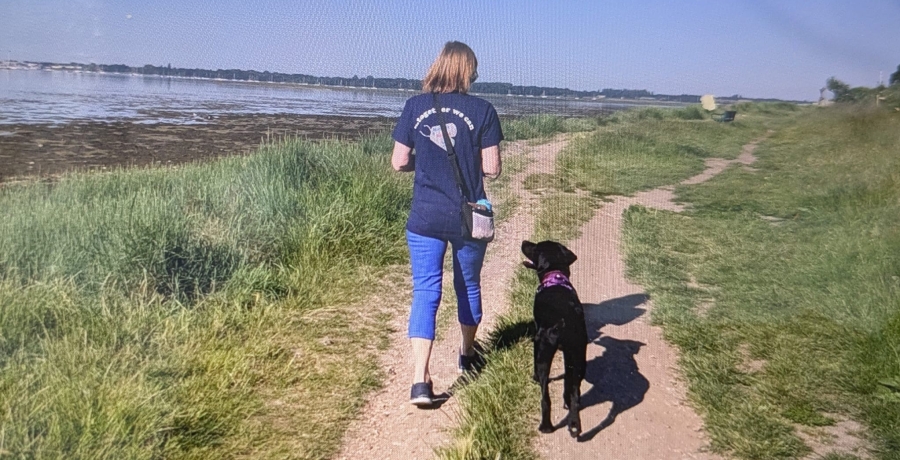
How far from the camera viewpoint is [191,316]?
502 centimetres

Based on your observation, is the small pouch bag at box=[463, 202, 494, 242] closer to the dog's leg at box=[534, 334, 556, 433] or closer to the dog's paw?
the dog's leg at box=[534, 334, 556, 433]

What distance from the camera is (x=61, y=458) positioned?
10.4ft

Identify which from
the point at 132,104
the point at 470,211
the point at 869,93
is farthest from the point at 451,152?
the point at 132,104

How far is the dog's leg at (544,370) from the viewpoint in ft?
11.9

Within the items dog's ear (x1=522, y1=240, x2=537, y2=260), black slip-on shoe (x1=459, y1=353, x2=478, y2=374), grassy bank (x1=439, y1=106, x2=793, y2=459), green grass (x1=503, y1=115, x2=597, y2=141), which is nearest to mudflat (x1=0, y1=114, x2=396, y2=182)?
green grass (x1=503, y1=115, x2=597, y2=141)

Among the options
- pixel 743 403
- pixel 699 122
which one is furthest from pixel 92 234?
pixel 699 122

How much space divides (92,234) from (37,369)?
1901 millimetres

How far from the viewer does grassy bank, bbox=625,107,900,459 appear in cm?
404

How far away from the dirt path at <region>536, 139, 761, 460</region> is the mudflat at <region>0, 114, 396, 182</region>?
279 inches

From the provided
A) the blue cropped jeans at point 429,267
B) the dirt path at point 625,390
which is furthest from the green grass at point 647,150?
the blue cropped jeans at point 429,267

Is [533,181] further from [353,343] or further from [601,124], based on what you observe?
[601,124]

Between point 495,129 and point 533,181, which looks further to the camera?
point 533,181

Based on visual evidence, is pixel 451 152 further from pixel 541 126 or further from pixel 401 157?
pixel 541 126

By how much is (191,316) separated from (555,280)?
102 inches
